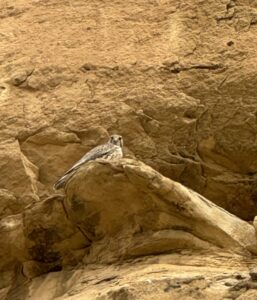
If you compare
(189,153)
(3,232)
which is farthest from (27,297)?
(189,153)

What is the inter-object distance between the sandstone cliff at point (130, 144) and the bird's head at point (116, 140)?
0.20 meters

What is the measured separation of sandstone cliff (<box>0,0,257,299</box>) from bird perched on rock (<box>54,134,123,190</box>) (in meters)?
0.27

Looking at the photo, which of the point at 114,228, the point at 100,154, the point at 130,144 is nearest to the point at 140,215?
the point at 114,228

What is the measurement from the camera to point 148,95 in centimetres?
1100

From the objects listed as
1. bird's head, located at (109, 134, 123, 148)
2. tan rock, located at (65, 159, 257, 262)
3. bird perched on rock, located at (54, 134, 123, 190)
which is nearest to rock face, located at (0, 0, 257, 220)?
bird's head, located at (109, 134, 123, 148)

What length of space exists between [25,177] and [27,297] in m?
1.81

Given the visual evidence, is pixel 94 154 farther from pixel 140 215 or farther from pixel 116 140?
pixel 140 215

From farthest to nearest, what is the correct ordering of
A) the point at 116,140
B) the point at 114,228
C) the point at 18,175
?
the point at 18,175, the point at 116,140, the point at 114,228

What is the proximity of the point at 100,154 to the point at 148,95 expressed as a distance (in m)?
1.22

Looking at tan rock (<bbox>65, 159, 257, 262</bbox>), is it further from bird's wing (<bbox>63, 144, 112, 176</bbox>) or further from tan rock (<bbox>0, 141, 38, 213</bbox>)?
tan rock (<bbox>0, 141, 38, 213</bbox>)

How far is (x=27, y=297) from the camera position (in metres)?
9.14

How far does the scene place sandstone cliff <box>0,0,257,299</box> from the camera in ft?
28.5

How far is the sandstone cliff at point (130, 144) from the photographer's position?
342 inches

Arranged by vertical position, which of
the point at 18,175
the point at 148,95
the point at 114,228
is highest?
the point at 148,95
